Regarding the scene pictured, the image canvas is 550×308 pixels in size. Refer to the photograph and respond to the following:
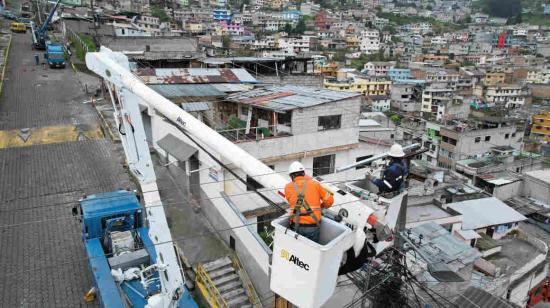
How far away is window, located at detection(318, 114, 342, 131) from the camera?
19844mm

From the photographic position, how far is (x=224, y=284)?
14102 mm

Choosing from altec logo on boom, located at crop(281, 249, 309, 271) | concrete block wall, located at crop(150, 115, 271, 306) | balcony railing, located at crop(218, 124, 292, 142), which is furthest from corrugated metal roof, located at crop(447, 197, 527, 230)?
altec logo on boom, located at crop(281, 249, 309, 271)

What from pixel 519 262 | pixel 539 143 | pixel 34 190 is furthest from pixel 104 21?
pixel 539 143

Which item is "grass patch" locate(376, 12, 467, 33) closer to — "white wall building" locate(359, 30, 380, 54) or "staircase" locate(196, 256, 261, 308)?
"white wall building" locate(359, 30, 380, 54)

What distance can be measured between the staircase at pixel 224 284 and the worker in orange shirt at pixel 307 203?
7.91 m

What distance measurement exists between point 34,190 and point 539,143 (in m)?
64.2

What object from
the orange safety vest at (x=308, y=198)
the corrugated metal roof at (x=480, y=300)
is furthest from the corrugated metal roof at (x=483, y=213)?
the orange safety vest at (x=308, y=198)

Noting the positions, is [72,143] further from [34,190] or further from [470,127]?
[470,127]

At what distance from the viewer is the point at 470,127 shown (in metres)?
48.2

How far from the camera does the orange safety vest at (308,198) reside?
5.52 m

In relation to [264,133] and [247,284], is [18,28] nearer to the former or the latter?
[264,133]

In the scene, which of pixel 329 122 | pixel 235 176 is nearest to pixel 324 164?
pixel 329 122

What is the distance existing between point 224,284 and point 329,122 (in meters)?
9.58

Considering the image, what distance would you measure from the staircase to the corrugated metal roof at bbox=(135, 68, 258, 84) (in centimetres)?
1229
